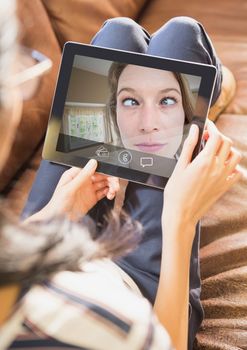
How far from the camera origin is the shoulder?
1.57ft

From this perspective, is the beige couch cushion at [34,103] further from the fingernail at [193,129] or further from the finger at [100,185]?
the fingernail at [193,129]

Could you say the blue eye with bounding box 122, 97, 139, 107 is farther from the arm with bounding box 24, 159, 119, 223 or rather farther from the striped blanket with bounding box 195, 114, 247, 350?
the striped blanket with bounding box 195, 114, 247, 350

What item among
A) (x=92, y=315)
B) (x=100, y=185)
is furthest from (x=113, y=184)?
(x=92, y=315)

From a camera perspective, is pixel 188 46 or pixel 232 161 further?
pixel 188 46

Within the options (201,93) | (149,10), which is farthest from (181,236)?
(149,10)

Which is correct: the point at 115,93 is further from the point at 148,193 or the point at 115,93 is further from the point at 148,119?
the point at 148,193

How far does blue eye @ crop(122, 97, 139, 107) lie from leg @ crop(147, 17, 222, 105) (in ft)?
0.47

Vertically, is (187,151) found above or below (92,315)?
above

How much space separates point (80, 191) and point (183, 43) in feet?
1.08

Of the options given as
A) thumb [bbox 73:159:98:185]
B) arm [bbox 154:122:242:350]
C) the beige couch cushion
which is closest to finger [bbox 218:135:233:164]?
arm [bbox 154:122:242:350]

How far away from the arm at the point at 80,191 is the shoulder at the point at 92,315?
0.91 ft

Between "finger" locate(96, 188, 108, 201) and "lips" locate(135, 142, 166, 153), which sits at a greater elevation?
"lips" locate(135, 142, 166, 153)

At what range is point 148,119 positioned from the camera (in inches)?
33.2

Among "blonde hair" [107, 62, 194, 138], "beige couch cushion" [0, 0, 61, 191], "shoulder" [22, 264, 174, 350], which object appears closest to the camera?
"shoulder" [22, 264, 174, 350]
